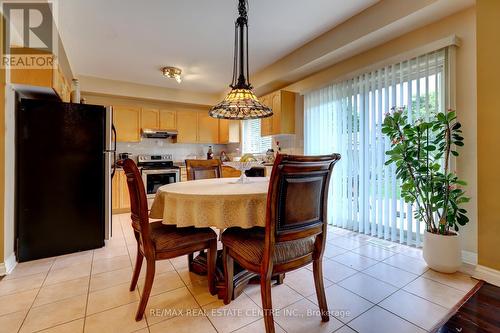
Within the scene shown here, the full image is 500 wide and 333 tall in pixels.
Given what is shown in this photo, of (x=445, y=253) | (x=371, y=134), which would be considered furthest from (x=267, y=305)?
(x=371, y=134)

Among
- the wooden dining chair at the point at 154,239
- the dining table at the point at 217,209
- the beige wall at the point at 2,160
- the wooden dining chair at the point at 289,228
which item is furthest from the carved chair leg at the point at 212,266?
the beige wall at the point at 2,160

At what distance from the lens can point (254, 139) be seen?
539 cm

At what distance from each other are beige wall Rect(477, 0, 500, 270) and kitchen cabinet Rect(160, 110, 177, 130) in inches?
199

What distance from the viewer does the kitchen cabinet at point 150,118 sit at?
200 inches

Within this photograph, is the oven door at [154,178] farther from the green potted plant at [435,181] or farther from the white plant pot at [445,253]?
the white plant pot at [445,253]

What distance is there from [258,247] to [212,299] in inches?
27.6

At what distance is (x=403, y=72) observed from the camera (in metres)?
2.67

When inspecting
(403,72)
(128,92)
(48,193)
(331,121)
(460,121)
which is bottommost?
(48,193)

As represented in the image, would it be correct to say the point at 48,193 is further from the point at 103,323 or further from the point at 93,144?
the point at 103,323

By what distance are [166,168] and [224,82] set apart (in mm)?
2202

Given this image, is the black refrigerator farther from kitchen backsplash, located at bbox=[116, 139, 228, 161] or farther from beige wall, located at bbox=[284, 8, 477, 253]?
beige wall, located at bbox=[284, 8, 477, 253]

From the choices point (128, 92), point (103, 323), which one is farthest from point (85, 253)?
point (128, 92)

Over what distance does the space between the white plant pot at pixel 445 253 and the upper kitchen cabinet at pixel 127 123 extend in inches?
202

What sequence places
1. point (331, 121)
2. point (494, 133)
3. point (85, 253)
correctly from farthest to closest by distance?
point (331, 121) → point (85, 253) → point (494, 133)
